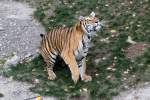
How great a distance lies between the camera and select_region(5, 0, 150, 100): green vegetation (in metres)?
9.73

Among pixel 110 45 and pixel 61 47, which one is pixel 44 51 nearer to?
pixel 61 47

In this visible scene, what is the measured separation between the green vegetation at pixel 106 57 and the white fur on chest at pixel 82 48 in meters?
0.49

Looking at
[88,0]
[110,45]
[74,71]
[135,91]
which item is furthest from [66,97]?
[88,0]

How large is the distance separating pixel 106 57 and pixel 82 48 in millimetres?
897

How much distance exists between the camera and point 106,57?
35.0 ft

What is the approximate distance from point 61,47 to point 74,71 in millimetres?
590

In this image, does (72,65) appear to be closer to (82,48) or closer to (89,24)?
(82,48)

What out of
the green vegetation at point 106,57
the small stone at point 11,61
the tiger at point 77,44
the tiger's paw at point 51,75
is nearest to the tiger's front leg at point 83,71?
the tiger at point 77,44

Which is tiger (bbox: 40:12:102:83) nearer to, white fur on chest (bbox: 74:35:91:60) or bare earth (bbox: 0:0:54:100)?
white fur on chest (bbox: 74:35:91:60)

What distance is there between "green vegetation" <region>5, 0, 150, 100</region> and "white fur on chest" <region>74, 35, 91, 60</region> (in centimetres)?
49

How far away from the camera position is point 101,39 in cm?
1147

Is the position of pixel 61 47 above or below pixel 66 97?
above

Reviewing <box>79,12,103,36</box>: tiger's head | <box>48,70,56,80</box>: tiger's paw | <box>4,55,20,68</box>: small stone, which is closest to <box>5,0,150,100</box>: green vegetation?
<box>48,70,56,80</box>: tiger's paw

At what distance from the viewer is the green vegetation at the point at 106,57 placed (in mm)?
9727
